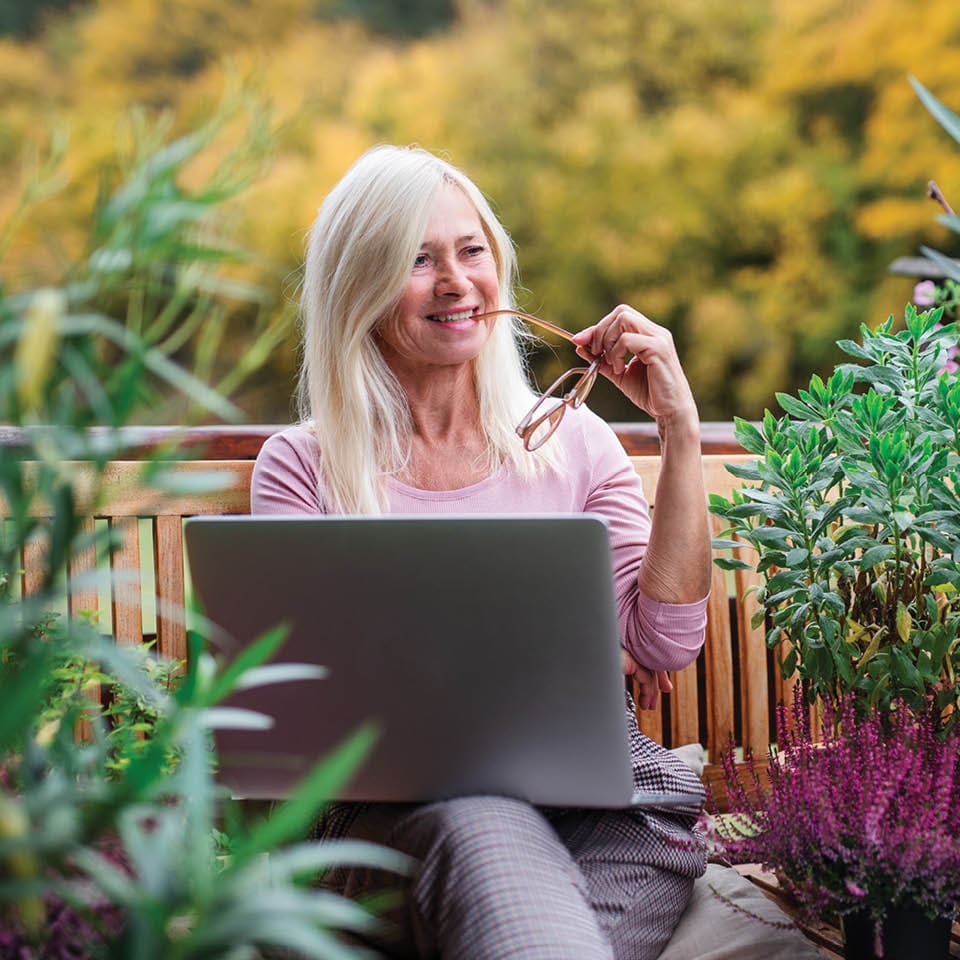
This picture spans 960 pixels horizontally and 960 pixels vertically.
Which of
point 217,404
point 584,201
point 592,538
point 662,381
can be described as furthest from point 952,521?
point 584,201

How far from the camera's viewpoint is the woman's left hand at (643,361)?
1540mm

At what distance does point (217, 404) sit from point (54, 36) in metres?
7.77

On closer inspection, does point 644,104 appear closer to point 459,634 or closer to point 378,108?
point 378,108

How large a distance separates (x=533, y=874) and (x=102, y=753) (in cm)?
55

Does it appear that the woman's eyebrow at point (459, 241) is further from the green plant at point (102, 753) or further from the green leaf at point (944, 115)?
the green plant at point (102, 753)

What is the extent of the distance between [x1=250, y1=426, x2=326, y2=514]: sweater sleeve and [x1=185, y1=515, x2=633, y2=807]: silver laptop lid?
540mm

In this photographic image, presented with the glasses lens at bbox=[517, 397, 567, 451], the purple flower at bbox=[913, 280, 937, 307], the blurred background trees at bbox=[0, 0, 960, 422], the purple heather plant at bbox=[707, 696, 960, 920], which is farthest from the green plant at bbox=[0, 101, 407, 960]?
the blurred background trees at bbox=[0, 0, 960, 422]

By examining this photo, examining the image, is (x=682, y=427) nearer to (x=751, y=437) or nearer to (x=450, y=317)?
(x=751, y=437)

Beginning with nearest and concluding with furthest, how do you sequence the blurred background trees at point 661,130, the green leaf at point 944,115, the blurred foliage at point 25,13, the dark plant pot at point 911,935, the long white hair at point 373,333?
the green leaf at point 944,115 → the dark plant pot at point 911,935 → the long white hair at point 373,333 → the blurred foliage at point 25,13 → the blurred background trees at point 661,130

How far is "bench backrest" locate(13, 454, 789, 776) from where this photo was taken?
1.75m

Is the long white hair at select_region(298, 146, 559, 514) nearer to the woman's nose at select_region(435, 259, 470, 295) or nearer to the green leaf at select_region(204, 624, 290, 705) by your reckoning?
Result: the woman's nose at select_region(435, 259, 470, 295)

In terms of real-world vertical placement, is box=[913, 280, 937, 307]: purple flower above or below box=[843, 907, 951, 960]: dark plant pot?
above

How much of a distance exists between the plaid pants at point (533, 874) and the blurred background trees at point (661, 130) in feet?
20.7

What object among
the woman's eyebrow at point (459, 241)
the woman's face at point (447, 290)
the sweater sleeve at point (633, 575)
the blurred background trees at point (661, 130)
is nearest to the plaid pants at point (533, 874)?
A: the sweater sleeve at point (633, 575)
